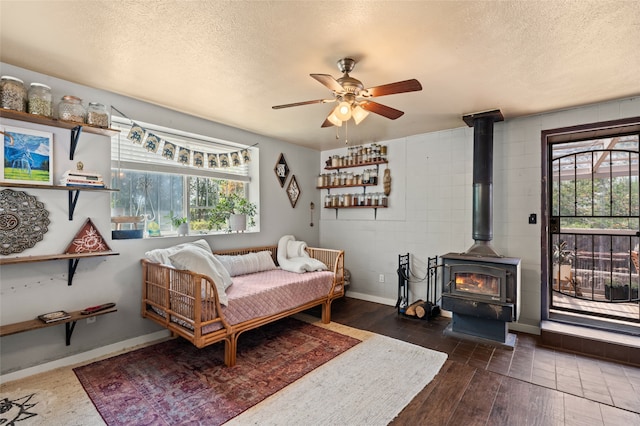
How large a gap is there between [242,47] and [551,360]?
→ 141 inches

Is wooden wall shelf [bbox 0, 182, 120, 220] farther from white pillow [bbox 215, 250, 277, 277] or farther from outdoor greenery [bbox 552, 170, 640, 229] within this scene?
outdoor greenery [bbox 552, 170, 640, 229]

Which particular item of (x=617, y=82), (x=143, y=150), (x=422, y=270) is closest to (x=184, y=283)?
(x=143, y=150)

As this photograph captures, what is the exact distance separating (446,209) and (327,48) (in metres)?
2.70

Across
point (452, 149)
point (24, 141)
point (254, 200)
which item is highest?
point (452, 149)

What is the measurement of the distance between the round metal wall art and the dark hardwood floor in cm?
298

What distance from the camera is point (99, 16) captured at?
5.60 ft

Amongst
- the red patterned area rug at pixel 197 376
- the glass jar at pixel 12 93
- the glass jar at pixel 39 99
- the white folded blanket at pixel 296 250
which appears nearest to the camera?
the red patterned area rug at pixel 197 376

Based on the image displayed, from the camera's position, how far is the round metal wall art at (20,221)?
2242 mm

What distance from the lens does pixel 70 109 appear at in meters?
2.41

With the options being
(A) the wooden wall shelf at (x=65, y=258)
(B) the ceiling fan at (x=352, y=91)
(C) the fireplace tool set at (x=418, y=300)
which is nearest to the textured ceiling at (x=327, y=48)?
(B) the ceiling fan at (x=352, y=91)

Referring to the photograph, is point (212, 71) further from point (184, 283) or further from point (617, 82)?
point (617, 82)

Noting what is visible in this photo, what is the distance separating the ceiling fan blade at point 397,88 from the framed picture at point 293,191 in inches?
104

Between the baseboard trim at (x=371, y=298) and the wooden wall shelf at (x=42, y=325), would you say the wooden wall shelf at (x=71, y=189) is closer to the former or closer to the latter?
→ the wooden wall shelf at (x=42, y=325)

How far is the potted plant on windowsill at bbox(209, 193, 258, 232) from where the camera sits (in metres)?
3.67
